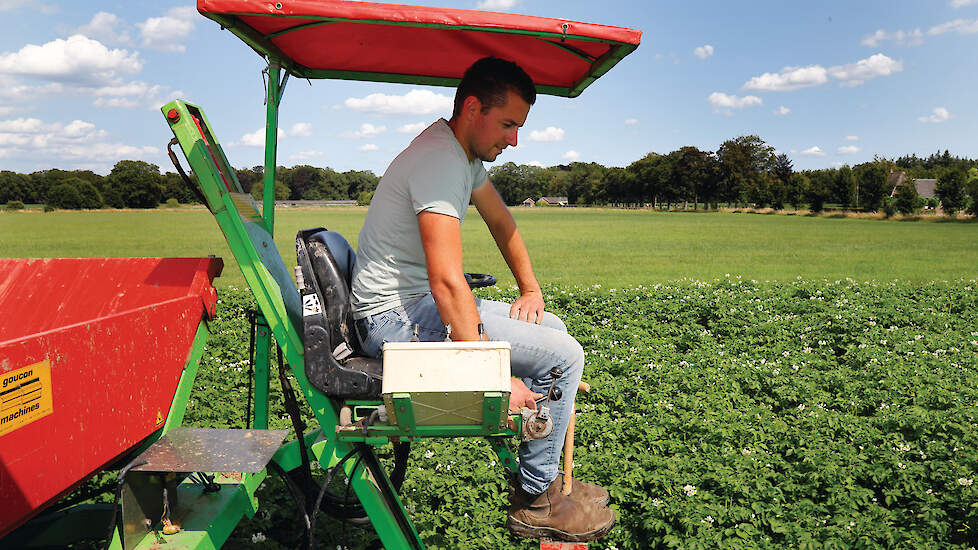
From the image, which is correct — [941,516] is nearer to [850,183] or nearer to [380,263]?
[380,263]

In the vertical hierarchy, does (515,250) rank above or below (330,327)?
above

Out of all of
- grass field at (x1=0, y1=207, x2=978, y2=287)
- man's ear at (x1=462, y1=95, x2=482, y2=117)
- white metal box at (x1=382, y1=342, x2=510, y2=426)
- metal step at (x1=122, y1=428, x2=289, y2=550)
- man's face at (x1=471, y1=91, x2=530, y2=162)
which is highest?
man's ear at (x1=462, y1=95, x2=482, y2=117)

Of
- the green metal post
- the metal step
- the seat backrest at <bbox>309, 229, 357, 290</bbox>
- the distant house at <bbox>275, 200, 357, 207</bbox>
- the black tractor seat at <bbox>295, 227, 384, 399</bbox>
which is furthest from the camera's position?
the distant house at <bbox>275, 200, 357, 207</bbox>

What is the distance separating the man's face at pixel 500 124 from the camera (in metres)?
2.88

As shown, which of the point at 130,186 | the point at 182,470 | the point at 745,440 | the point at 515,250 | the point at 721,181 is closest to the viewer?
the point at 182,470

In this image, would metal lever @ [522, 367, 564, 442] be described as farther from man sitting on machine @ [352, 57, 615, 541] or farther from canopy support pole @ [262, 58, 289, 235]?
canopy support pole @ [262, 58, 289, 235]

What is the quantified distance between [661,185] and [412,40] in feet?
370

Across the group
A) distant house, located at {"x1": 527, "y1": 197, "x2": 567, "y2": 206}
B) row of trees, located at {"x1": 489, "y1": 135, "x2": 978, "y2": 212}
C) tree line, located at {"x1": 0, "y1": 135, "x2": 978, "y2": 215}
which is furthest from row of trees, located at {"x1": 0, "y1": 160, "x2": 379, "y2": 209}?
distant house, located at {"x1": 527, "y1": 197, "x2": 567, "y2": 206}

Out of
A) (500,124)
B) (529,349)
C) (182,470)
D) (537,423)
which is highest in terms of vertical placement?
(500,124)

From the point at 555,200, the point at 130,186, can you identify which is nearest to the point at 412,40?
the point at 130,186

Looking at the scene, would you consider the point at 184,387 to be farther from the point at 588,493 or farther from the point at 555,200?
the point at 555,200

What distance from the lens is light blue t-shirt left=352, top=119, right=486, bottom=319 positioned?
2855 mm

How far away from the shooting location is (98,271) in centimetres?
363

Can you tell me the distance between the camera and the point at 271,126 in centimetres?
313
